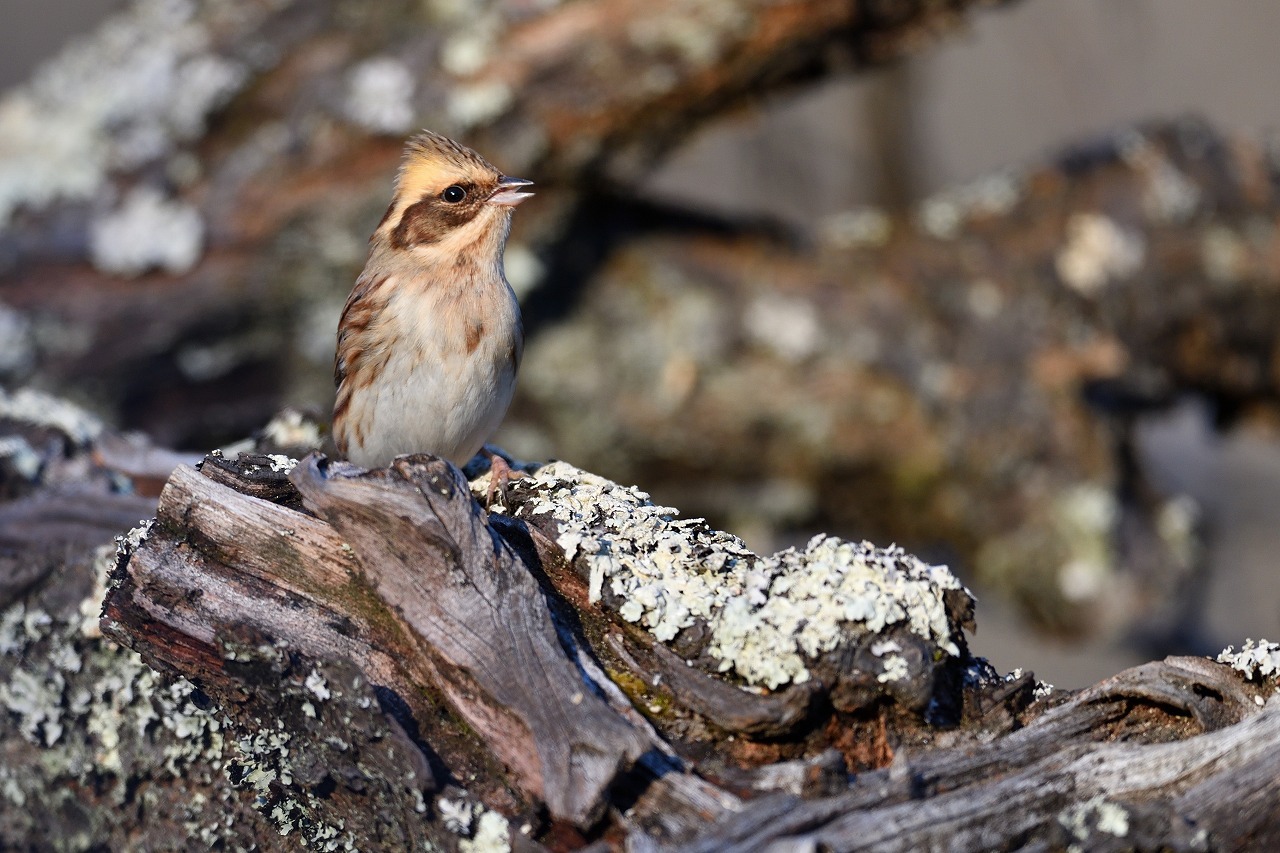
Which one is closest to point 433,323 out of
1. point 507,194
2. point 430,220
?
point 430,220

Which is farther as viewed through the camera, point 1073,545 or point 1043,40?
point 1043,40

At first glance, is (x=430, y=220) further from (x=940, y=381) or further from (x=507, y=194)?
(x=940, y=381)

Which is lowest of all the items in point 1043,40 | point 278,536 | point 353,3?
point 278,536

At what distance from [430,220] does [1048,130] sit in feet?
21.7

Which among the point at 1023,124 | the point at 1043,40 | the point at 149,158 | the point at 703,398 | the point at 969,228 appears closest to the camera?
the point at 149,158

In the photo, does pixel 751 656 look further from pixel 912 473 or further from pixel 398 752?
pixel 912 473

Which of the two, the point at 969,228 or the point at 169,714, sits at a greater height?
the point at 969,228

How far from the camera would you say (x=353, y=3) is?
21.4 ft

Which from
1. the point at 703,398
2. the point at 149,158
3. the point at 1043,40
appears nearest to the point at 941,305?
the point at 703,398

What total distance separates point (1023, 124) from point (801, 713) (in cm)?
831

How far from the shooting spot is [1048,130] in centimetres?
966

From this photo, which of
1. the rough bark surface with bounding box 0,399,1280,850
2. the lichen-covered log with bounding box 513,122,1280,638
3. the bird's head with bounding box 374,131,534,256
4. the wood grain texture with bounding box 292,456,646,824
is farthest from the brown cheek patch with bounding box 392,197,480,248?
the lichen-covered log with bounding box 513,122,1280,638

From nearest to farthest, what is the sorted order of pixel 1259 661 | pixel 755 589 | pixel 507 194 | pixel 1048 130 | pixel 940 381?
pixel 1259 661
pixel 755 589
pixel 507 194
pixel 940 381
pixel 1048 130

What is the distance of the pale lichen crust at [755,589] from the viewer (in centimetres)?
268
